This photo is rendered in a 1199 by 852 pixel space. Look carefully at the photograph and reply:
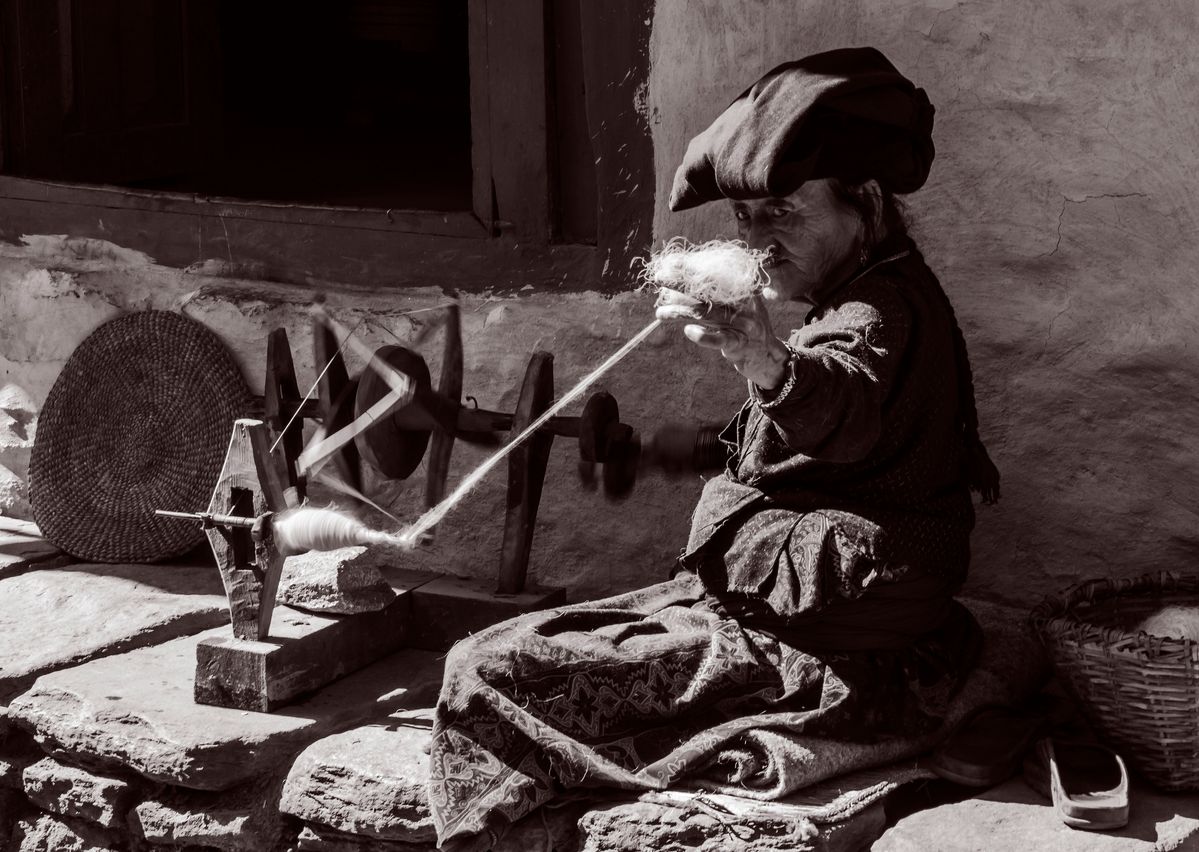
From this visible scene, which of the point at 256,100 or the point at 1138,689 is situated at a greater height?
the point at 256,100

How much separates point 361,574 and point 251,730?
0.50 metres

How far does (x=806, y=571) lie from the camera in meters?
2.69

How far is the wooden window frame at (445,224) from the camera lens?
3.85 metres

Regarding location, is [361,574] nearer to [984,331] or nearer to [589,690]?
[589,690]

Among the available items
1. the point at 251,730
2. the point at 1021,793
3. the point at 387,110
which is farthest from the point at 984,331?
the point at 387,110

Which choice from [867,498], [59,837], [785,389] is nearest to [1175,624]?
[867,498]

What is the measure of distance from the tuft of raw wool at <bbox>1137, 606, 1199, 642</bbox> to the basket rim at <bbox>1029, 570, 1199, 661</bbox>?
0.08 ft

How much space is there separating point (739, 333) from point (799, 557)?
55 centimetres

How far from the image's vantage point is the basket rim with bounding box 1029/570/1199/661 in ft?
8.44

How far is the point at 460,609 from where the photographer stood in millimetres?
3695

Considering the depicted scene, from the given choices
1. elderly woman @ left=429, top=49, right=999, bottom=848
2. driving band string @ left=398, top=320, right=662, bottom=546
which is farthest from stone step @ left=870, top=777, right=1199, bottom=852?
driving band string @ left=398, top=320, right=662, bottom=546

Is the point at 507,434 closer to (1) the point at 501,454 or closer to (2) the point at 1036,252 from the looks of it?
(1) the point at 501,454

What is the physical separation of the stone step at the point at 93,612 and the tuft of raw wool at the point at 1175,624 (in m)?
2.28

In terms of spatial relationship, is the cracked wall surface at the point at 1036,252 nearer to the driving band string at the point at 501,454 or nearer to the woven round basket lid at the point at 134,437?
the driving band string at the point at 501,454
